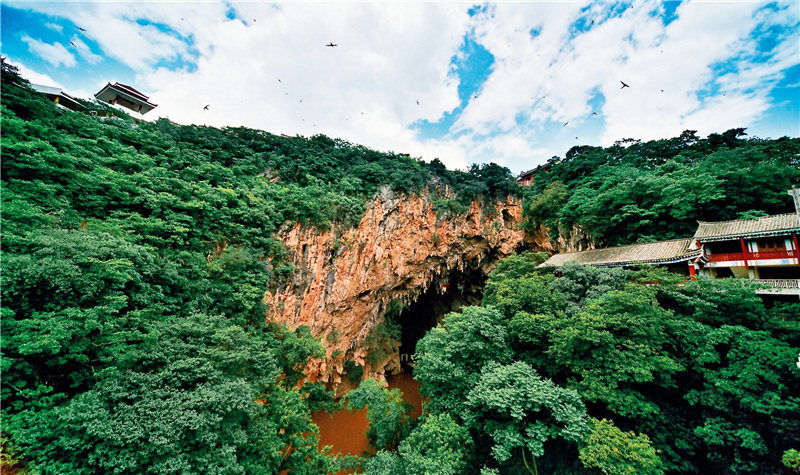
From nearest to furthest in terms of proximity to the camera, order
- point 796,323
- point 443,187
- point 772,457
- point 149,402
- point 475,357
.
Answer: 1. point 149,402
2. point 772,457
3. point 796,323
4. point 475,357
5. point 443,187

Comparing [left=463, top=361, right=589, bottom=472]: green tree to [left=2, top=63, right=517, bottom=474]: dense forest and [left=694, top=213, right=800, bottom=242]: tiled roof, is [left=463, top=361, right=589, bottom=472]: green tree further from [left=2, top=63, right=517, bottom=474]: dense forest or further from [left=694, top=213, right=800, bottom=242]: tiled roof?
[left=694, top=213, right=800, bottom=242]: tiled roof

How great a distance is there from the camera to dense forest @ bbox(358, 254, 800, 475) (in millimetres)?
6320

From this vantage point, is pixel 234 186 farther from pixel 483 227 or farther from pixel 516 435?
pixel 483 227

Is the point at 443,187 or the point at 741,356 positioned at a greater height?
the point at 443,187

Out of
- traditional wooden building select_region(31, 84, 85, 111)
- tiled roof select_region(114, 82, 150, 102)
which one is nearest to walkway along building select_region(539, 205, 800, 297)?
traditional wooden building select_region(31, 84, 85, 111)

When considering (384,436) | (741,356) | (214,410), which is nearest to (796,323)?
(741,356)

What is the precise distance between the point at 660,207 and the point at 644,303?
8369mm

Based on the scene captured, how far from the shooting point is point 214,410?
5598 millimetres

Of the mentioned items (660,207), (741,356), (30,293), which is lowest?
(741,356)

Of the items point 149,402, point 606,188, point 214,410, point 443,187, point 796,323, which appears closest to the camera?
point 149,402

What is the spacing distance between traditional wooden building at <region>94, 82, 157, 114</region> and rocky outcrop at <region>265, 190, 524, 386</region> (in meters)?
16.6

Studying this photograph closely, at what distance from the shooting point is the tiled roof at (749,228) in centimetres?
906

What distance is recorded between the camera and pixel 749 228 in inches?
389

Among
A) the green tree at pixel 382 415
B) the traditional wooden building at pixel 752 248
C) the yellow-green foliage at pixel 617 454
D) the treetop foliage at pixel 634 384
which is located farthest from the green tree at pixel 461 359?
the traditional wooden building at pixel 752 248
